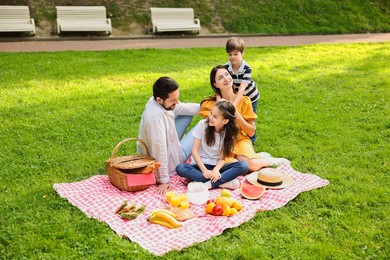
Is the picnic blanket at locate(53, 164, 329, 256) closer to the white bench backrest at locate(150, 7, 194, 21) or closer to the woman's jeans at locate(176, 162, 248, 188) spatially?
the woman's jeans at locate(176, 162, 248, 188)

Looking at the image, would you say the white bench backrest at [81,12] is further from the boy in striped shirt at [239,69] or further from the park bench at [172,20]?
the boy in striped shirt at [239,69]

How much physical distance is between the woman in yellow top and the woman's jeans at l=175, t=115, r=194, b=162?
26cm

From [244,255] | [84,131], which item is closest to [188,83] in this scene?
[84,131]

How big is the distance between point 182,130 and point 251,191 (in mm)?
1275

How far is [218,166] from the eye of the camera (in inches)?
206

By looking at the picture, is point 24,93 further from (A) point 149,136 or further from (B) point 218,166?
(B) point 218,166

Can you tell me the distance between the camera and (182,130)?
231 inches

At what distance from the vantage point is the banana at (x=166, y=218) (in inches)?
173

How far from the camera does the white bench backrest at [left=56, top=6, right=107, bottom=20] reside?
47.0 ft

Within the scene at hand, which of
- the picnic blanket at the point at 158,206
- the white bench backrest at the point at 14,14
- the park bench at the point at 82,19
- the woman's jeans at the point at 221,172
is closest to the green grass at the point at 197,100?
the picnic blanket at the point at 158,206

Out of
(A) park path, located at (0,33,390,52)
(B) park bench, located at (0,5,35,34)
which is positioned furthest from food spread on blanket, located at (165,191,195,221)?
(B) park bench, located at (0,5,35,34)

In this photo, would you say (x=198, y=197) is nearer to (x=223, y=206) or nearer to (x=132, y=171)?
(x=223, y=206)

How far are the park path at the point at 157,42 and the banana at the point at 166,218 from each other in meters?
8.79

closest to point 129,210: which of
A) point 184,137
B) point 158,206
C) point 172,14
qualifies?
point 158,206
